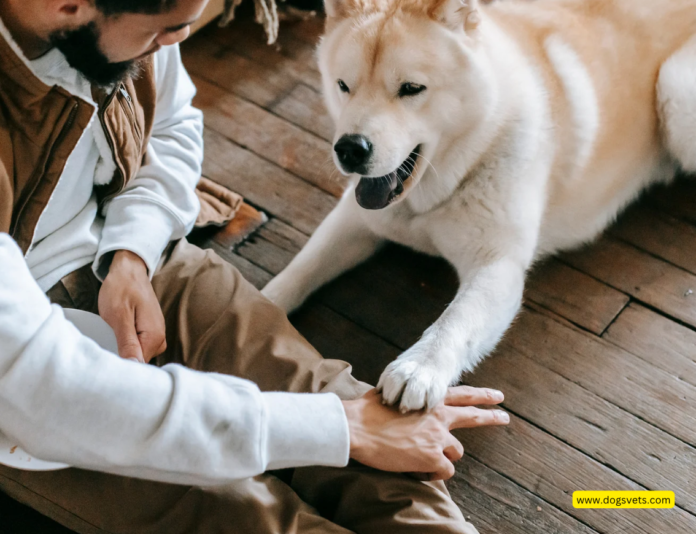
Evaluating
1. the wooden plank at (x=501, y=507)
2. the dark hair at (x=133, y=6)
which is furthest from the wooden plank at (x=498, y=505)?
the dark hair at (x=133, y=6)

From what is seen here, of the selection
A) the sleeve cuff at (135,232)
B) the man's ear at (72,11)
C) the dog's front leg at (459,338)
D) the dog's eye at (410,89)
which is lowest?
the dog's front leg at (459,338)

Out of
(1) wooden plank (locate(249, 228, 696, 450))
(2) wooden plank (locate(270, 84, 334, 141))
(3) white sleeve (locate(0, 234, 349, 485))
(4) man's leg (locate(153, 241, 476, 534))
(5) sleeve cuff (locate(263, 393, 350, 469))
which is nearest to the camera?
(3) white sleeve (locate(0, 234, 349, 485))

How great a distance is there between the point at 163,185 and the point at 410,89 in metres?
0.57

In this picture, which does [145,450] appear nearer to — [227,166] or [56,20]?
[56,20]

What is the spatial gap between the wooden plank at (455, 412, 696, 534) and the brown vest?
38.3 inches

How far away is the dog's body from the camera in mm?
1200

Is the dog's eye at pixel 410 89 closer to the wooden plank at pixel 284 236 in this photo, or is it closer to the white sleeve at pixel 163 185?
the white sleeve at pixel 163 185

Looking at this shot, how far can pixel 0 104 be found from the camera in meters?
0.87

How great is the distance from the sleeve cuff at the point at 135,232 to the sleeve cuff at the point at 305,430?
1.54 feet

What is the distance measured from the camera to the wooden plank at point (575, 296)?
5.04 ft

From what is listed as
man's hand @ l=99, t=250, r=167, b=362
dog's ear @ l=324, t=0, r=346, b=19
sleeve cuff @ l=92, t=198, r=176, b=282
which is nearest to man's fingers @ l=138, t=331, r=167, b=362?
man's hand @ l=99, t=250, r=167, b=362

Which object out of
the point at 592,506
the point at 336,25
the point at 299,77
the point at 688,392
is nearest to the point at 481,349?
the point at 592,506

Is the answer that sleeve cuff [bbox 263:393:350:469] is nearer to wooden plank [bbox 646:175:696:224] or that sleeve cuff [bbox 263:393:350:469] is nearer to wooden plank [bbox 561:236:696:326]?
wooden plank [bbox 561:236:696:326]

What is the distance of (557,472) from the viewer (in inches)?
50.4
